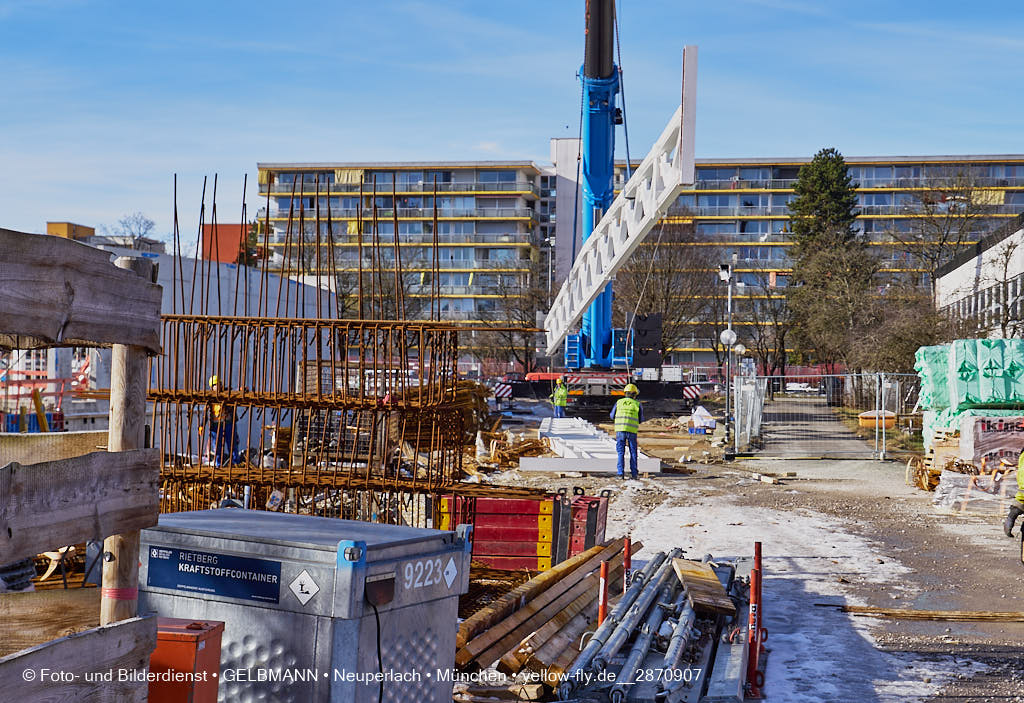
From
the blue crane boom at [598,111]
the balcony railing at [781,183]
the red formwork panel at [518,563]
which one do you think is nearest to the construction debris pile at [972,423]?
the blue crane boom at [598,111]

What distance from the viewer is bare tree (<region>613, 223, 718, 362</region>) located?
165 ft

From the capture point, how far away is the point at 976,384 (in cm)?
1978

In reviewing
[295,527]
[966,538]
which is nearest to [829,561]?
[966,538]

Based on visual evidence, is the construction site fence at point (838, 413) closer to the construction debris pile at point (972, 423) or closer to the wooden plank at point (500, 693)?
the construction debris pile at point (972, 423)

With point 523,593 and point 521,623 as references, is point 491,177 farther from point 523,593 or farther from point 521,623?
point 521,623

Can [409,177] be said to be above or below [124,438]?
above

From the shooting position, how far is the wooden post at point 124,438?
3635 millimetres

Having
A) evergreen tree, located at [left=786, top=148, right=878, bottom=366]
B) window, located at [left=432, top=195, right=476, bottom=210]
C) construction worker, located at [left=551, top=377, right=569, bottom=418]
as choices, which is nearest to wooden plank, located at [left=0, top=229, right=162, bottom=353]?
construction worker, located at [left=551, top=377, right=569, bottom=418]

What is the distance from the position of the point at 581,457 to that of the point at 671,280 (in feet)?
113

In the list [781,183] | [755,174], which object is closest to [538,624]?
→ [781,183]

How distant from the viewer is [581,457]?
20.4 meters

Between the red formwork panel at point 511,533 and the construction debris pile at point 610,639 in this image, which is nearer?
the construction debris pile at point 610,639

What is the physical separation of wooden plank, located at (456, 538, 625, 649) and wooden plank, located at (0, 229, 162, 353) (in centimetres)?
409

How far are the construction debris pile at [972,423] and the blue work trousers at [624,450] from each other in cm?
532
